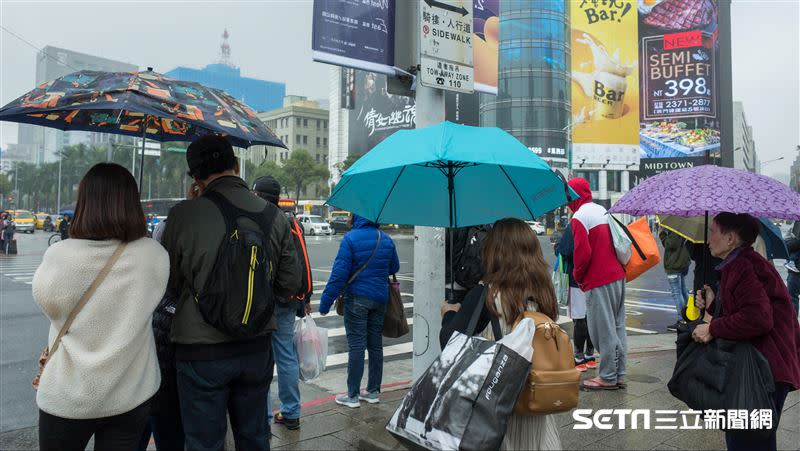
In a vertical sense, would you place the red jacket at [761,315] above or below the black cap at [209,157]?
below

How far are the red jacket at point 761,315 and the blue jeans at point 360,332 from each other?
2748mm

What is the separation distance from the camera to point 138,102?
116 inches

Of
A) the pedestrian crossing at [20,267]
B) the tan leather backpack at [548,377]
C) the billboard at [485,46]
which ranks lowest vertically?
the pedestrian crossing at [20,267]

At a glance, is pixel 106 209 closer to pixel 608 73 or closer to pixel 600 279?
pixel 600 279

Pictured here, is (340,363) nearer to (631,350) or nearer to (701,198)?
(631,350)

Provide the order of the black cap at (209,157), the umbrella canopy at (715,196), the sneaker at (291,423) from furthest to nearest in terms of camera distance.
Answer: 1. the sneaker at (291,423)
2. the black cap at (209,157)
3. the umbrella canopy at (715,196)

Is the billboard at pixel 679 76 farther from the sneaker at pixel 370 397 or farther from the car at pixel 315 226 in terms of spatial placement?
the sneaker at pixel 370 397

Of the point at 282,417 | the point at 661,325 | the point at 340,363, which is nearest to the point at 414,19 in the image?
the point at 282,417

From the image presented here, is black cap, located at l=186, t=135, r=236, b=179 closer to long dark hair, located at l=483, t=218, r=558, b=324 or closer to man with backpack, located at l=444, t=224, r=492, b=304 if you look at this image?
long dark hair, located at l=483, t=218, r=558, b=324

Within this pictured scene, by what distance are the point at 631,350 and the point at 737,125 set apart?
14839 cm

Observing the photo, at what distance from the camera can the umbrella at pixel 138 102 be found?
9.68 ft

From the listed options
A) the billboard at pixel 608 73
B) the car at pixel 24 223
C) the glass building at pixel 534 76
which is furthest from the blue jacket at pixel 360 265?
the glass building at pixel 534 76

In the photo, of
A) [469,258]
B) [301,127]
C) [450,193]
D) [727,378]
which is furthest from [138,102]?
[301,127]

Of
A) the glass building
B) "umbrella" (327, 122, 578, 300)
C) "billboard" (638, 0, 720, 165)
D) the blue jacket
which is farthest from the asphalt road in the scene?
the glass building
